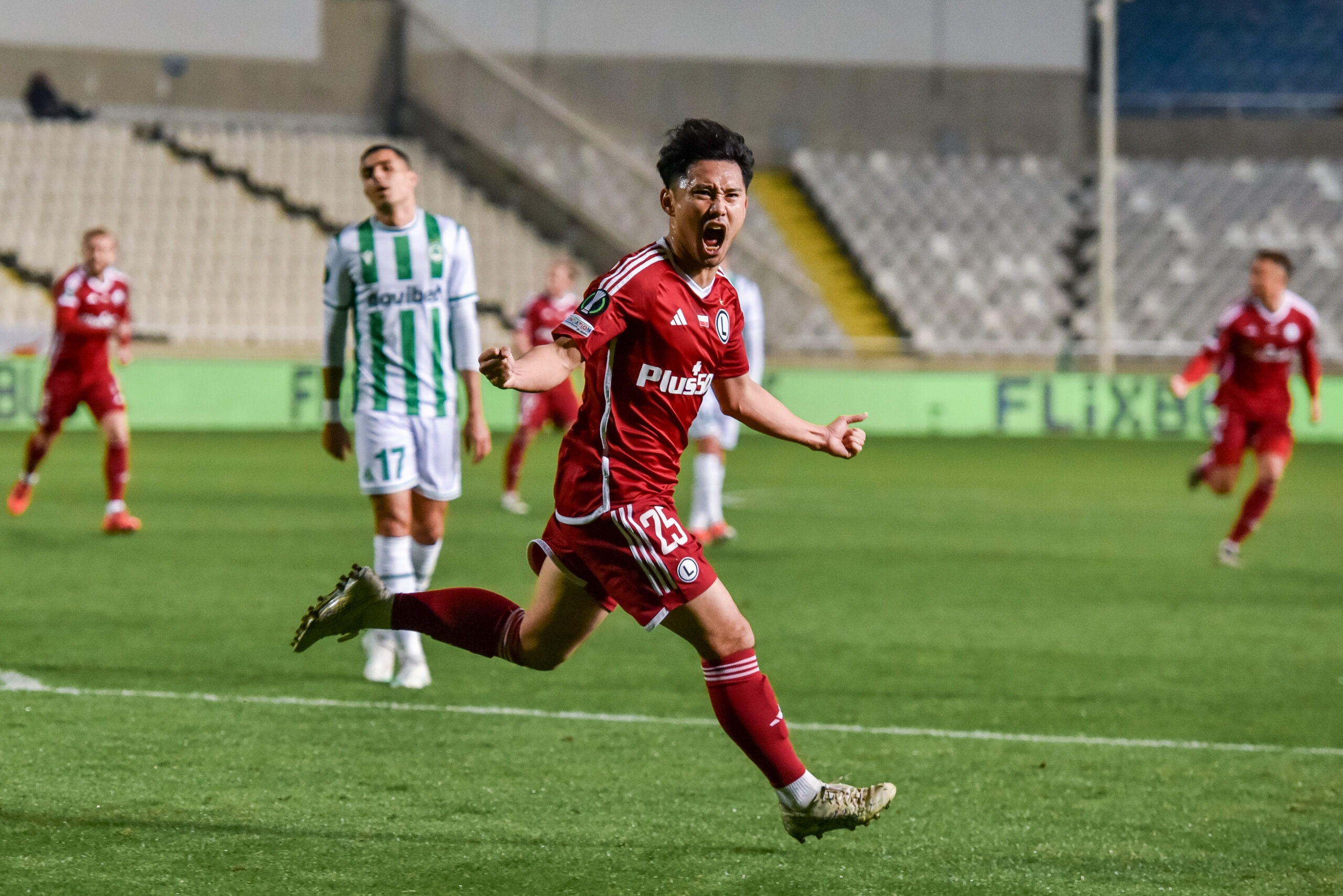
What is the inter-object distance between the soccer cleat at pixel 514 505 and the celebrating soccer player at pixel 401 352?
23.3 ft

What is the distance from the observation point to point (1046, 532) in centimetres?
1291

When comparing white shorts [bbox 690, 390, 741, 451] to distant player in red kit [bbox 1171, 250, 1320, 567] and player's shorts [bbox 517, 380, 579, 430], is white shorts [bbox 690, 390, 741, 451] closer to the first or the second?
player's shorts [bbox 517, 380, 579, 430]

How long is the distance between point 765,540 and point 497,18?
72.7 feet

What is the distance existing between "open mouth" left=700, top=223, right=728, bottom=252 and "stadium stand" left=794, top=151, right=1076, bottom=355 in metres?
24.9

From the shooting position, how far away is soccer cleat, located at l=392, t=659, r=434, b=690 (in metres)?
6.71

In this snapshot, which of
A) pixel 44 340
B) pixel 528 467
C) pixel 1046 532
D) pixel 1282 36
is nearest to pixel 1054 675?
pixel 1046 532

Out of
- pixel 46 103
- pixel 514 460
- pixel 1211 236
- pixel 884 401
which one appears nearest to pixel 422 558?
pixel 514 460

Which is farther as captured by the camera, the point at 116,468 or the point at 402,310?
the point at 116,468

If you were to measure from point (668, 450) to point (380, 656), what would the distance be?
9.49 feet

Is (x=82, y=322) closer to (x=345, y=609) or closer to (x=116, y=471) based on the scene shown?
(x=116, y=471)

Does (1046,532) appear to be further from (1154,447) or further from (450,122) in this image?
(450,122)

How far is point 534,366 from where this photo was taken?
406 cm

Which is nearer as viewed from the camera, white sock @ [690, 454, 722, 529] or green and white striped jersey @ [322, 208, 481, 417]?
green and white striped jersey @ [322, 208, 481, 417]

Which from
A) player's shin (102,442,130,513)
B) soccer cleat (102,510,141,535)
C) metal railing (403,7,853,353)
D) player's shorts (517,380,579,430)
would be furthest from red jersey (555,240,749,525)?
metal railing (403,7,853,353)
